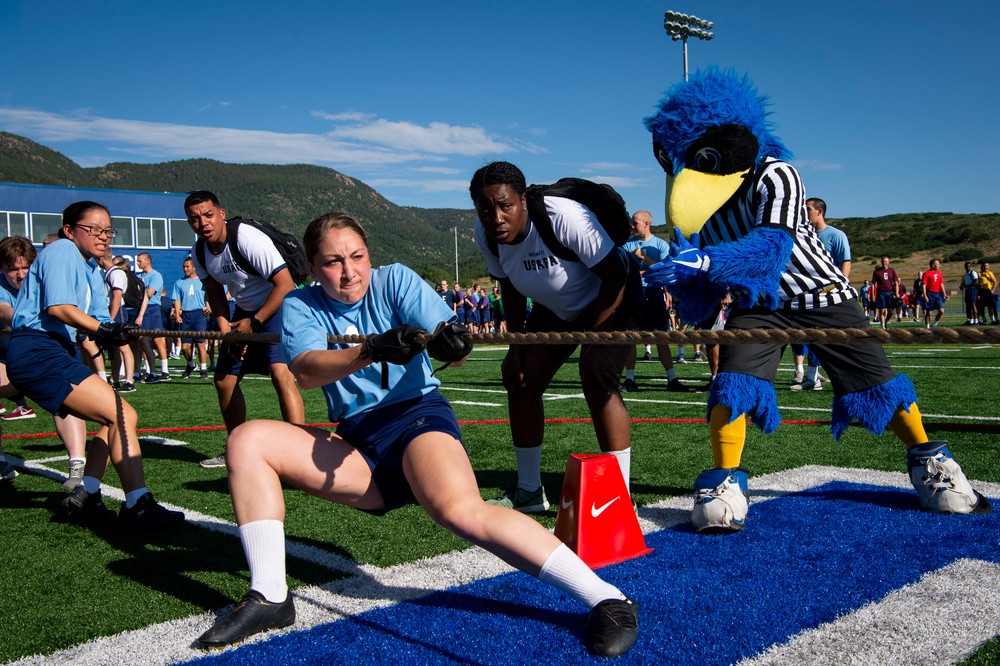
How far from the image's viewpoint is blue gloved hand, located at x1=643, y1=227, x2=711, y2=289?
356 centimetres

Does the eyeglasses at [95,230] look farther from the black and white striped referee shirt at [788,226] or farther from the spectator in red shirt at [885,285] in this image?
the spectator in red shirt at [885,285]

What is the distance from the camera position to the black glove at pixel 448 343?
8.58 feet

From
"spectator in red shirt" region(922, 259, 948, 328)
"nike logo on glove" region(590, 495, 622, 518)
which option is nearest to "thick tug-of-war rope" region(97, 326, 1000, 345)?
"nike logo on glove" region(590, 495, 622, 518)

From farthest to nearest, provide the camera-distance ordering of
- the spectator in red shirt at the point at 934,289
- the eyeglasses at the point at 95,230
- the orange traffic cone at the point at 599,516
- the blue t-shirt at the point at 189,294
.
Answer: the spectator in red shirt at the point at 934,289, the blue t-shirt at the point at 189,294, the eyeglasses at the point at 95,230, the orange traffic cone at the point at 599,516

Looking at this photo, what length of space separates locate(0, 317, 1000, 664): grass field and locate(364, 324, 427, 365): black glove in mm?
923

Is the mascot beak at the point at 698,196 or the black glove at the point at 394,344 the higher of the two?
the mascot beak at the point at 698,196

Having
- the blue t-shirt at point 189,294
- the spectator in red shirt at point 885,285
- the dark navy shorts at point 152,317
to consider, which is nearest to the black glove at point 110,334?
the blue t-shirt at point 189,294

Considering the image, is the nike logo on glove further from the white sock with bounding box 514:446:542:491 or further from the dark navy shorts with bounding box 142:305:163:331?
the dark navy shorts with bounding box 142:305:163:331

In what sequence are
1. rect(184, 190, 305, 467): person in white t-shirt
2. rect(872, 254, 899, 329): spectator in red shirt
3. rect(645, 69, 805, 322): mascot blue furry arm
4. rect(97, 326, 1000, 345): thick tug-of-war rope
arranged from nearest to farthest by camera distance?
1. rect(97, 326, 1000, 345): thick tug-of-war rope
2. rect(645, 69, 805, 322): mascot blue furry arm
3. rect(184, 190, 305, 467): person in white t-shirt
4. rect(872, 254, 899, 329): spectator in red shirt

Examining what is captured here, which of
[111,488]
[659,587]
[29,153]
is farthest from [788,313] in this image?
[29,153]

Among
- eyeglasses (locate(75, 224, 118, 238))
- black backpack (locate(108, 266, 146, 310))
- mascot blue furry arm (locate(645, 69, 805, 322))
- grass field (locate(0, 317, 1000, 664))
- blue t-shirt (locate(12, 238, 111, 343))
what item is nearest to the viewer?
grass field (locate(0, 317, 1000, 664))

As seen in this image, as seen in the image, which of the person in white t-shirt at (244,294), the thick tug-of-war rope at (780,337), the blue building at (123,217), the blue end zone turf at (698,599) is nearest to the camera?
the thick tug-of-war rope at (780,337)

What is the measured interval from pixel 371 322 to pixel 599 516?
124cm

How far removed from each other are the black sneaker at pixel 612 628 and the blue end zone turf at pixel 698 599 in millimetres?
44
